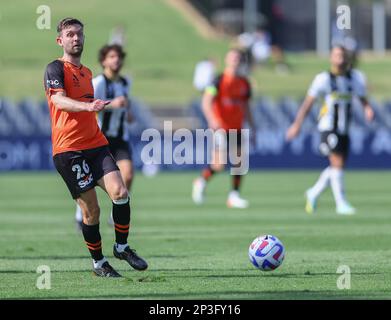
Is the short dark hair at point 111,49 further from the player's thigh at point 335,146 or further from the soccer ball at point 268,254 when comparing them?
the player's thigh at point 335,146

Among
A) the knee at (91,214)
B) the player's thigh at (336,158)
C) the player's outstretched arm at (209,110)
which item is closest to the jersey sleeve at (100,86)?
the knee at (91,214)

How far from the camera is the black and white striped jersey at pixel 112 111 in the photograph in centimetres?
1492

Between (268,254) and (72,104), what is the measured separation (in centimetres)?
235

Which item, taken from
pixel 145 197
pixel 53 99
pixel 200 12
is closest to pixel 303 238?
pixel 53 99

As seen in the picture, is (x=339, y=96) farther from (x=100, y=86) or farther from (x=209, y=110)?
(x=100, y=86)

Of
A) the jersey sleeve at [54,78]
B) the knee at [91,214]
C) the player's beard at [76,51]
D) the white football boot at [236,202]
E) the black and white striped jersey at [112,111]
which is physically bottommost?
the white football boot at [236,202]

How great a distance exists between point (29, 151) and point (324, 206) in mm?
13465

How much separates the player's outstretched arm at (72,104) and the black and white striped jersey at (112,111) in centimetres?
471

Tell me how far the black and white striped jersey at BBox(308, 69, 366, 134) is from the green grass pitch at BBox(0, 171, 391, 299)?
145 cm

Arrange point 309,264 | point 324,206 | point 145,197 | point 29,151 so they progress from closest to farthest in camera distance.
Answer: point 309,264
point 324,206
point 145,197
point 29,151

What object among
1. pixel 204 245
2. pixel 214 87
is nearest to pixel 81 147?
pixel 204 245

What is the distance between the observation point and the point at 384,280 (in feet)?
33.0

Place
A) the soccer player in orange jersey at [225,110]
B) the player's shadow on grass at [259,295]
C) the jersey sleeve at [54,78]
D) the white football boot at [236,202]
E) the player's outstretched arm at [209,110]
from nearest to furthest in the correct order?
the player's shadow on grass at [259,295], the jersey sleeve at [54,78], the white football boot at [236,202], the player's outstretched arm at [209,110], the soccer player in orange jersey at [225,110]
